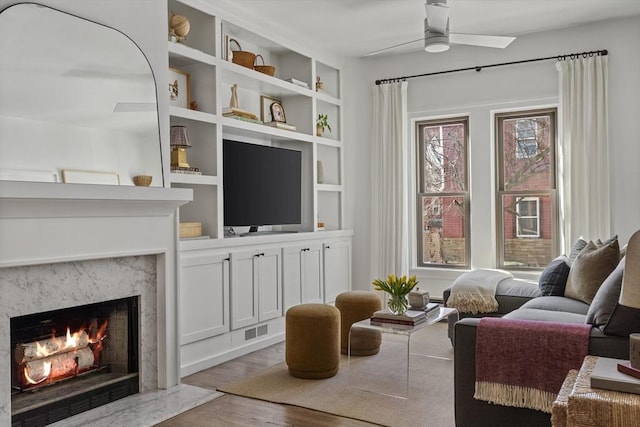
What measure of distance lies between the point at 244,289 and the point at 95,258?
1558 mm

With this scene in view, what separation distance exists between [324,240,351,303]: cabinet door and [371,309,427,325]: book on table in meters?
2.05

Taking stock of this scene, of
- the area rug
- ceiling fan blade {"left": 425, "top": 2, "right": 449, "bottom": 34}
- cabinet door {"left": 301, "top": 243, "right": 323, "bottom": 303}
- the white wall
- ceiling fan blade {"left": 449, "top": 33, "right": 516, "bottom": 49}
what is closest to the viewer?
the area rug

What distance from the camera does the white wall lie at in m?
4.97

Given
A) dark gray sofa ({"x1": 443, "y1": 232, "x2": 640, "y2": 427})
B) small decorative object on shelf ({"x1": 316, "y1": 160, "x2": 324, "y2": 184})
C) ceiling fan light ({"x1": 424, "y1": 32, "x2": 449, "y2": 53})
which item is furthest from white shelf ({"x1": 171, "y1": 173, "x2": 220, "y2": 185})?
dark gray sofa ({"x1": 443, "y1": 232, "x2": 640, "y2": 427})

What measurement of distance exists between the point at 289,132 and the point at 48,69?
258 centimetres

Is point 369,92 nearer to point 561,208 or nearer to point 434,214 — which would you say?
point 434,214

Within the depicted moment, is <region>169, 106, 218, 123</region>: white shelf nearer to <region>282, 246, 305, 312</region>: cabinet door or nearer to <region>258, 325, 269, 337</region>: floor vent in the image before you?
<region>282, 246, 305, 312</region>: cabinet door

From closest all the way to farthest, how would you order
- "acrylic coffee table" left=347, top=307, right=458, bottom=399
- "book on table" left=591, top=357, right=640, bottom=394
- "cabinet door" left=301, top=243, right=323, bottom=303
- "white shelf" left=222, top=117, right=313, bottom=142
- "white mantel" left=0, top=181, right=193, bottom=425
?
"book on table" left=591, top=357, right=640, bottom=394
"white mantel" left=0, top=181, right=193, bottom=425
"acrylic coffee table" left=347, top=307, right=458, bottom=399
"white shelf" left=222, top=117, right=313, bottom=142
"cabinet door" left=301, top=243, right=323, bottom=303

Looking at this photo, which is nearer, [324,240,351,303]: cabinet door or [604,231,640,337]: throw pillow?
[604,231,640,337]: throw pillow

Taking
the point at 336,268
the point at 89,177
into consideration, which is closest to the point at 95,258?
the point at 89,177

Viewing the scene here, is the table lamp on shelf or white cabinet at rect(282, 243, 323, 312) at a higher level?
A: the table lamp on shelf

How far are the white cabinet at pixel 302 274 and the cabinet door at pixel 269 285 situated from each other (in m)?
0.10

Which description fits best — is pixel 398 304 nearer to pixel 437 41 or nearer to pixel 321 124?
pixel 437 41

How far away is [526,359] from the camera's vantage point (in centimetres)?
257
